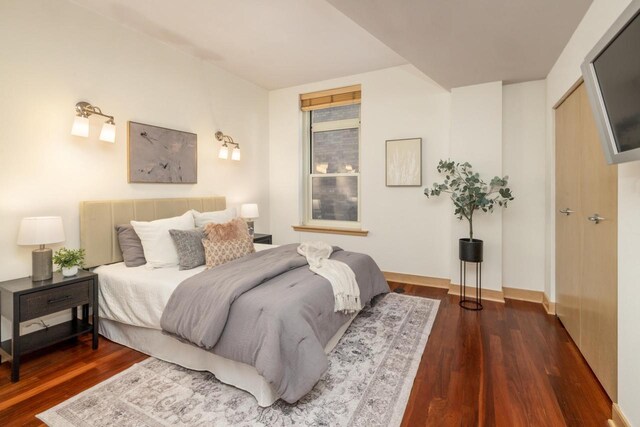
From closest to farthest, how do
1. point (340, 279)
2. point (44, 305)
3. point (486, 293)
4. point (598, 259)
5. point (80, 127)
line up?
point (598, 259)
point (44, 305)
point (340, 279)
point (80, 127)
point (486, 293)

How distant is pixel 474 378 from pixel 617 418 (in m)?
0.67

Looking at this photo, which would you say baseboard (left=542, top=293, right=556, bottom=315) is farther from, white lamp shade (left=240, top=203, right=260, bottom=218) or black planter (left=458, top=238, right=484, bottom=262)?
white lamp shade (left=240, top=203, right=260, bottom=218)

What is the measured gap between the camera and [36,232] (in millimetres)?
2184

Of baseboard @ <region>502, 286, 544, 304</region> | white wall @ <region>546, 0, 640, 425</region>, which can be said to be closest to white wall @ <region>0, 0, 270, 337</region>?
white wall @ <region>546, 0, 640, 425</region>

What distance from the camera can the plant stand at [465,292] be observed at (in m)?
3.31

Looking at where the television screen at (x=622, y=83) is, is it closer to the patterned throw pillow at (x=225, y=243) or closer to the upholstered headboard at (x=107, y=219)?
the patterned throw pillow at (x=225, y=243)

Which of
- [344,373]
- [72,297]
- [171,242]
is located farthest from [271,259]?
[72,297]

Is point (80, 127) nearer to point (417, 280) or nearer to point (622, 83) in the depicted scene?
point (622, 83)

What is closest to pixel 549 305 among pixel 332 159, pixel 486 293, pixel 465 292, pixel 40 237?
pixel 486 293

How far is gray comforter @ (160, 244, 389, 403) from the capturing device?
1.70 m

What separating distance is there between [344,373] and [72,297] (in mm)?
2033

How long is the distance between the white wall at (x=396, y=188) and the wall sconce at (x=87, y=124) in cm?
258

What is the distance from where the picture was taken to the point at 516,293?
11.7ft

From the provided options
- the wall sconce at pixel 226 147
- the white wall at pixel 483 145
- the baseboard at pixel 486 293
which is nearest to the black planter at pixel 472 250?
the white wall at pixel 483 145
